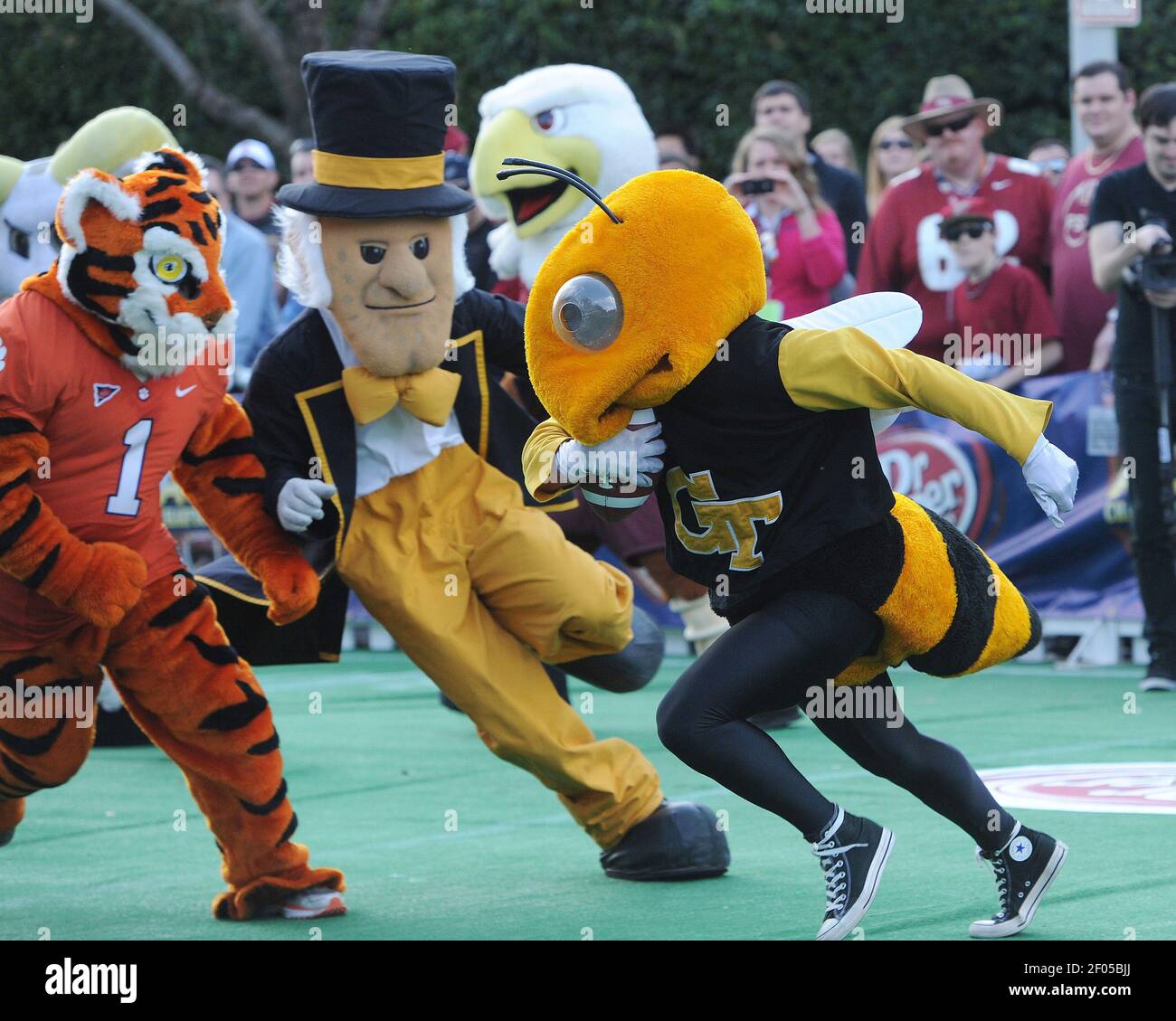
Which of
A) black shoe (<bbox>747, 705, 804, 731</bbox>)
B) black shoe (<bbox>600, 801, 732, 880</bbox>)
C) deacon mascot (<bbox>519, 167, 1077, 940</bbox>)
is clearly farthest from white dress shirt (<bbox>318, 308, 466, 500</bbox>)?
black shoe (<bbox>747, 705, 804, 731</bbox>)

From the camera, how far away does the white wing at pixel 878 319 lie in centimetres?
398

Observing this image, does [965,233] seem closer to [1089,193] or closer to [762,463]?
[1089,193]

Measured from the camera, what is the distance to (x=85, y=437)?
4.58 meters

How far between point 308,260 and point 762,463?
1571mm

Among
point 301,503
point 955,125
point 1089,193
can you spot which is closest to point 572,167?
point 955,125

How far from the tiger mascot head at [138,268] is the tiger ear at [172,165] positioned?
0.38 feet

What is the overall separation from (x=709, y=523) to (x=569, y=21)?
16.0 metres

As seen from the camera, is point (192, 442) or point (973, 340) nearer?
point (192, 442)

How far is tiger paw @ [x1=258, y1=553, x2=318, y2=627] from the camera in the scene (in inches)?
187
